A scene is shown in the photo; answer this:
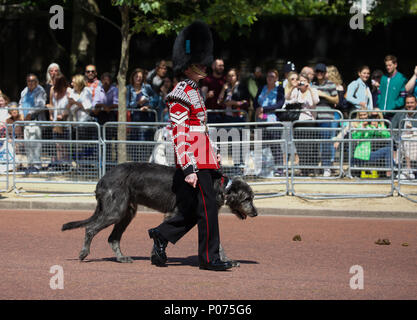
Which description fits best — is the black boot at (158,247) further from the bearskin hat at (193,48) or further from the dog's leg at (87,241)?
the bearskin hat at (193,48)

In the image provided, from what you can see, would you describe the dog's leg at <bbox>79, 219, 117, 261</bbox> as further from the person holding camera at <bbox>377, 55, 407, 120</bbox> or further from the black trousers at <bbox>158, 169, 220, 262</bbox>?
the person holding camera at <bbox>377, 55, 407, 120</bbox>

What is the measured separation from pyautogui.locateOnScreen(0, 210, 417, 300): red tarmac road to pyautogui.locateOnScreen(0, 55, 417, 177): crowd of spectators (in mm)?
3859

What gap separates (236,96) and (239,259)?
7.78 meters

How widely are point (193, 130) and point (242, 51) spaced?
15323mm

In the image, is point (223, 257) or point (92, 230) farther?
point (92, 230)

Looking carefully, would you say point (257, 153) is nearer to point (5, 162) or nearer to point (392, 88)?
point (392, 88)

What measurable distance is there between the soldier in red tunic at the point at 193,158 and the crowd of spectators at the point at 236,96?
708cm

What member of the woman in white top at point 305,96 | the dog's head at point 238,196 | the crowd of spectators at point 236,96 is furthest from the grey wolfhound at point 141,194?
the woman in white top at point 305,96

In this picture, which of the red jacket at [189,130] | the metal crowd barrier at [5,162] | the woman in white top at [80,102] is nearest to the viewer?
the red jacket at [189,130]

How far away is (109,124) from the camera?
1466cm

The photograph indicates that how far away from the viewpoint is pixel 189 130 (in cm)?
812

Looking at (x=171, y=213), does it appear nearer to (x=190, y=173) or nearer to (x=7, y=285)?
(x=190, y=173)

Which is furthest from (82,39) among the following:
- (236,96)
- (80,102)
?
(236,96)

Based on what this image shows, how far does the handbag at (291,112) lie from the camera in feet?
51.5
